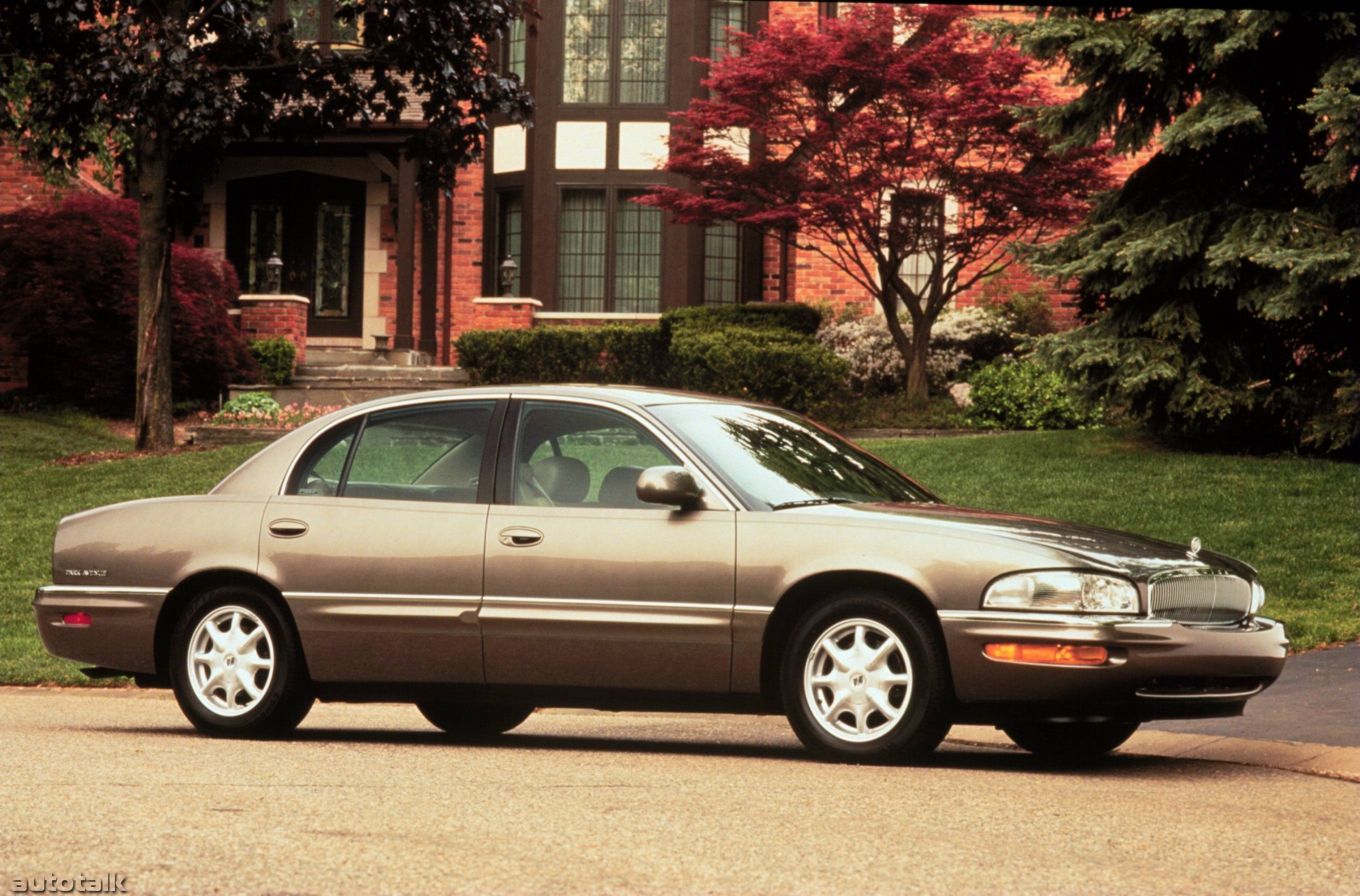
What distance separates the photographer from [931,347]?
2475 centimetres

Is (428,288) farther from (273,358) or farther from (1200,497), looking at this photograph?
(1200,497)

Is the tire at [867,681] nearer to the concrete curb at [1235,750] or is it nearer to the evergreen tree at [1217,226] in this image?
the concrete curb at [1235,750]

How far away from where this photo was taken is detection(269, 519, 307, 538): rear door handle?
789cm

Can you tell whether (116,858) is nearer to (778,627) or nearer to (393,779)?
(393,779)

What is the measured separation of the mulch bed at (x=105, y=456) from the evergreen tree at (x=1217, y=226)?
973 cm

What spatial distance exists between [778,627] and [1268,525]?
7.95 m

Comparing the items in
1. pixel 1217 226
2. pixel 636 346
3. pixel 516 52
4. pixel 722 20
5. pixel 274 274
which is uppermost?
pixel 722 20

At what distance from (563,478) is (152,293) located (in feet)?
44.8

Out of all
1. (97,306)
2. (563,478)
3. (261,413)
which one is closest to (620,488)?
(563,478)

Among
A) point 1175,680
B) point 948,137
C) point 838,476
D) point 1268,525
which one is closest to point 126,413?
point 948,137

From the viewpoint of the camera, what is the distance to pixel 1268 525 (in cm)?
1384

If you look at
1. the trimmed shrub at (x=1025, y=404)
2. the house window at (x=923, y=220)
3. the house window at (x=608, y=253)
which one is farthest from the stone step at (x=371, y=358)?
the trimmed shrub at (x=1025, y=404)

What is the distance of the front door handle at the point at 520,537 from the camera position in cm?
747

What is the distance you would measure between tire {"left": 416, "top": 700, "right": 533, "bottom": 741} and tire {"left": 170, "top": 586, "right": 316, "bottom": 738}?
78cm
